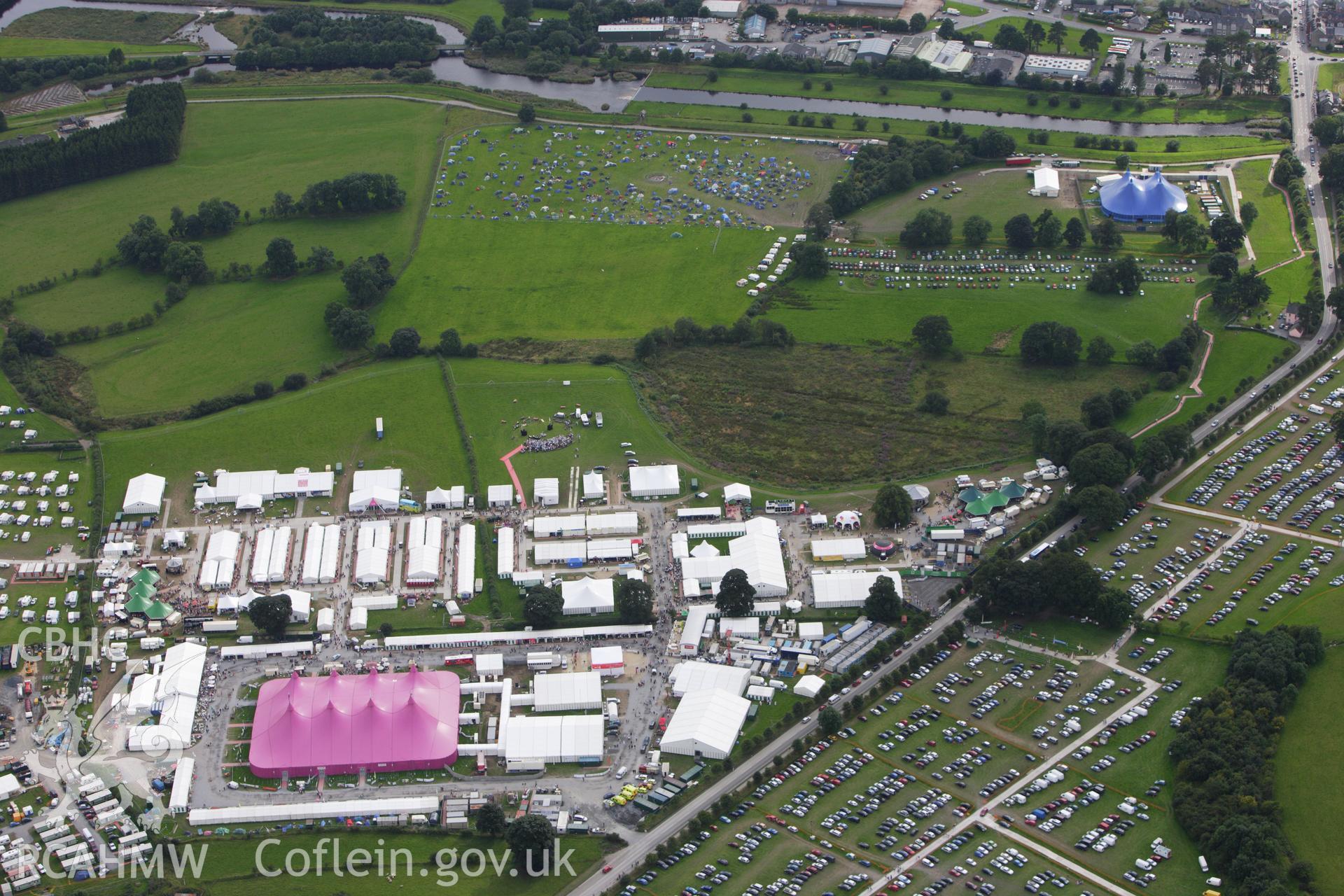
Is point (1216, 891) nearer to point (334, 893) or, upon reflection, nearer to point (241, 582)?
point (334, 893)

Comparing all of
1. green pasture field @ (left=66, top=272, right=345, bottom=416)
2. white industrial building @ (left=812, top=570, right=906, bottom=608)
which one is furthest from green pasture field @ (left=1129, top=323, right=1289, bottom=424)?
green pasture field @ (left=66, top=272, right=345, bottom=416)

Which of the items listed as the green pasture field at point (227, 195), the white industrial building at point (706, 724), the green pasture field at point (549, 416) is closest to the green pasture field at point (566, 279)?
the green pasture field at point (549, 416)

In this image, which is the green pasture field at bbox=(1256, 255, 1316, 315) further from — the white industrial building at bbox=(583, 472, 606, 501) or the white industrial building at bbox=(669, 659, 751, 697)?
the white industrial building at bbox=(669, 659, 751, 697)

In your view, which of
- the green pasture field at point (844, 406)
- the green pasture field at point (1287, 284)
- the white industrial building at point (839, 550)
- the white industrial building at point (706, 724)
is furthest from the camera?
the green pasture field at point (1287, 284)

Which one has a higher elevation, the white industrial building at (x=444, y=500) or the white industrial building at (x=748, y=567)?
the white industrial building at (x=444, y=500)

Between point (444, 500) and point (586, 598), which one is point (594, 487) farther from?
point (586, 598)

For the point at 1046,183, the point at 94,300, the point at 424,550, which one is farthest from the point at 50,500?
the point at 1046,183

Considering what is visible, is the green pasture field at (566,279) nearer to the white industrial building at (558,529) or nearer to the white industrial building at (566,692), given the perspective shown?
the white industrial building at (558,529)

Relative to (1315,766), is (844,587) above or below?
above
